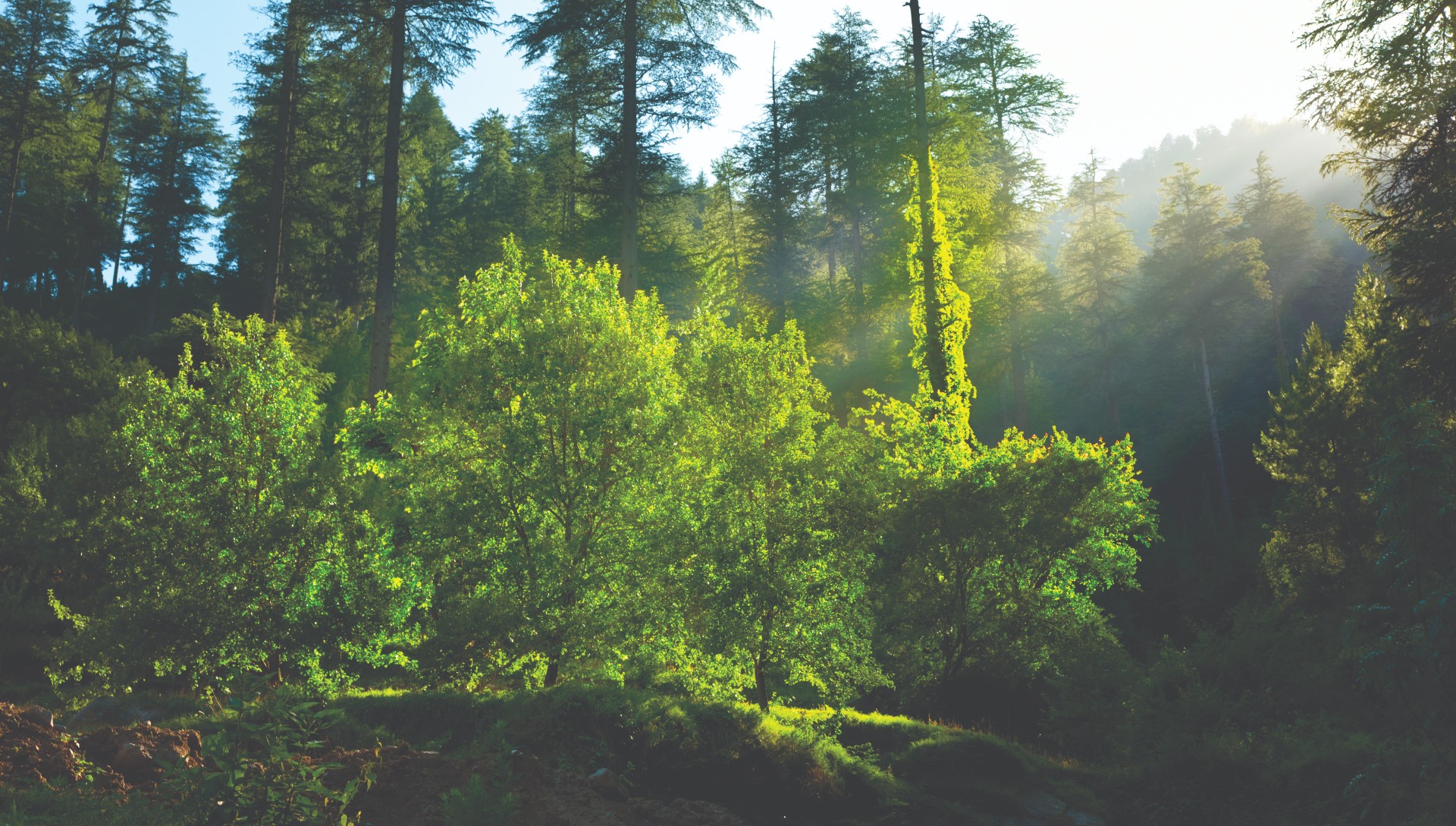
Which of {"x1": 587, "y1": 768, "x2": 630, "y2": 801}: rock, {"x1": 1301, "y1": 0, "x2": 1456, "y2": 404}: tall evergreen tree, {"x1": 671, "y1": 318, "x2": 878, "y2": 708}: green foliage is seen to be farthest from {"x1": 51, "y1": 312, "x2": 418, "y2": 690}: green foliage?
{"x1": 1301, "y1": 0, "x2": 1456, "y2": 404}: tall evergreen tree

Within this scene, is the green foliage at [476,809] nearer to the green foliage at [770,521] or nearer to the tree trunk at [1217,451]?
the green foliage at [770,521]

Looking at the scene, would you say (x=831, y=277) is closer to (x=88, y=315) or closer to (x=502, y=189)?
(x=502, y=189)

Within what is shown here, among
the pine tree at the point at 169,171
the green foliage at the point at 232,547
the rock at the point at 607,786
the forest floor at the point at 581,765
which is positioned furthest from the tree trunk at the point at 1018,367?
the pine tree at the point at 169,171

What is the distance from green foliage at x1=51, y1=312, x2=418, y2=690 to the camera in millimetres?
11625

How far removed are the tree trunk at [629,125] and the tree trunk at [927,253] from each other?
724 cm

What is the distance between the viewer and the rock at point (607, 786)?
8359 millimetres

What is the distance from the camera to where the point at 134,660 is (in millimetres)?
11367

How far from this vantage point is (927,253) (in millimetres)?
20328

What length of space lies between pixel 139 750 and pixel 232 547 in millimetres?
5272

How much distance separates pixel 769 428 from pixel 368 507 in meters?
7.17

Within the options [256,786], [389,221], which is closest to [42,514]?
[389,221]

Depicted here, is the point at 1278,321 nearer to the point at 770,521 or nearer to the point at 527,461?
the point at 770,521

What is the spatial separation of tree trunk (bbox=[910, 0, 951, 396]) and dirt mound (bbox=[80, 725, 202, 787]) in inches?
625

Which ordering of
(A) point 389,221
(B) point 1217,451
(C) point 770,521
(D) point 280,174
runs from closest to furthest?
(C) point 770,521 < (A) point 389,221 < (D) point 280,174 < (B) point 1217,451
